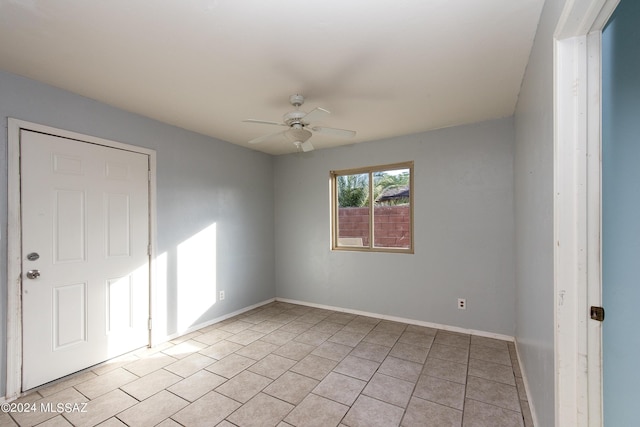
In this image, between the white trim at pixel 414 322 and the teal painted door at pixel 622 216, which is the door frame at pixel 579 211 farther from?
the white trim at pixel 414 322

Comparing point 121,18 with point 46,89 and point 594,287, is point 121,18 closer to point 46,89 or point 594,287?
point 46,89

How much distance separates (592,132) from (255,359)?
2916 mm

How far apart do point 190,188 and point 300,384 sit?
8.26 ft

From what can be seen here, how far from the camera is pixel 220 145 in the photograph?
12.6 ft

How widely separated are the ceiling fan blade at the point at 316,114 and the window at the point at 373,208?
1943 millimetres

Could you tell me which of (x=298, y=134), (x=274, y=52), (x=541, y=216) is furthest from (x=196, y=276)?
(x=541, y=216)

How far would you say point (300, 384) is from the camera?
2303 mm

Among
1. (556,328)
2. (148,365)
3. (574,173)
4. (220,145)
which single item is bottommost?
(148,365)

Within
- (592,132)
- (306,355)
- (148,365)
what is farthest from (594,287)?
(148,365)

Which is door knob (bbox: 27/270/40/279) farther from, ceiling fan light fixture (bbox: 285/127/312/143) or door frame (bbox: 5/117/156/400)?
ceiling fan light fixture (bbox: 285/127/312/143)

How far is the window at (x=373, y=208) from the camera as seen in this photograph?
3768mm

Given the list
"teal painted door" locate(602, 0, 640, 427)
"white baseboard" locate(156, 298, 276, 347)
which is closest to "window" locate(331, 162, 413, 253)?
"white baseboard" locate(156, 298, 276, 347)

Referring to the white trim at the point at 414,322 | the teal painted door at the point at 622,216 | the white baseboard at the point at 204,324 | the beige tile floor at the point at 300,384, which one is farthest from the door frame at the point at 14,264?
the teal painted door at the point at 622,216

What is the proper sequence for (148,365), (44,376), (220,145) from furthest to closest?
(220,145)
(148,365)
(44,376)
